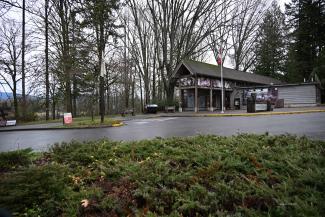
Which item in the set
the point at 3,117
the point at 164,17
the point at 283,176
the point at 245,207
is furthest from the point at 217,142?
the point at 164,17

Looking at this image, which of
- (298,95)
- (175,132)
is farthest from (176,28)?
(175,132)

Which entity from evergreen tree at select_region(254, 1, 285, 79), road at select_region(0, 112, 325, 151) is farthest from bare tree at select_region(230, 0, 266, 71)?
road at select_region(0, 112, 325, 151)

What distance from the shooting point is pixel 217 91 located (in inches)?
1590

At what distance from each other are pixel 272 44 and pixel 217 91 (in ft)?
67.2

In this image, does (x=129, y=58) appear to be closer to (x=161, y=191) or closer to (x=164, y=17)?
(x=164, y=17)

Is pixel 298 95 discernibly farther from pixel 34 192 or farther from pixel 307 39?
pixel 34 192

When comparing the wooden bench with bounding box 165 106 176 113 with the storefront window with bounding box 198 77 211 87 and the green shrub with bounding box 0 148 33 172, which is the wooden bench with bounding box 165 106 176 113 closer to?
the storefront window with bounding box 198 77 211 87

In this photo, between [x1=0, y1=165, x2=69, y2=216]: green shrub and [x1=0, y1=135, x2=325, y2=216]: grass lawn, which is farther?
[x1=0, y1=165, x2=69, y2=216]: green shrub

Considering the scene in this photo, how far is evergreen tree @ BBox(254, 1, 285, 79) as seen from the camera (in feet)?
178

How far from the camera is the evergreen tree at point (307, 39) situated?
141 ft

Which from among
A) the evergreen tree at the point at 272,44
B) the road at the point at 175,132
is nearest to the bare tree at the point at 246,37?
the evergreen tree at the point at 272,44

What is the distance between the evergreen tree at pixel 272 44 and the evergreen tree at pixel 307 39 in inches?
197

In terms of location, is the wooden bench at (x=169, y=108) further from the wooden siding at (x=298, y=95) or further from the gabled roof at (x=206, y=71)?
the wooden siding at (x=298, y=95)

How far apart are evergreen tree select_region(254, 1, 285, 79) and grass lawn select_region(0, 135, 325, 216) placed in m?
52.2
